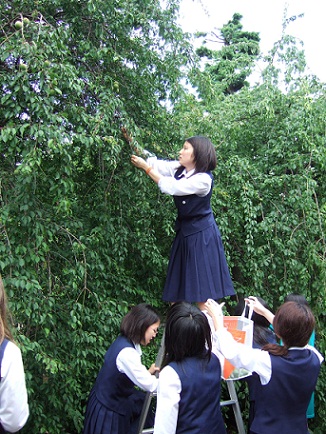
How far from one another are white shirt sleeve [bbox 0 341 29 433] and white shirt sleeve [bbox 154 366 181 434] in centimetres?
61

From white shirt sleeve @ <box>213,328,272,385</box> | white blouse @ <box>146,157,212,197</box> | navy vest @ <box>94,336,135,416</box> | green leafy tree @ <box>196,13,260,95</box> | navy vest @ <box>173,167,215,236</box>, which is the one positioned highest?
green leafy tree @ <box>196,13,260,95</box>

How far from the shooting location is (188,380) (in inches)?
90.9

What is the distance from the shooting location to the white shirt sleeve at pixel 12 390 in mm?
1828

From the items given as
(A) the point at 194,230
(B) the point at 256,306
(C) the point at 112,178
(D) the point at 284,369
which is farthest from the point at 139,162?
(D) the point at 284,369

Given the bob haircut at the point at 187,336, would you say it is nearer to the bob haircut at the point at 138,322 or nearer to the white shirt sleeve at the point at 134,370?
the white shirt sleeve at the point at 134,370

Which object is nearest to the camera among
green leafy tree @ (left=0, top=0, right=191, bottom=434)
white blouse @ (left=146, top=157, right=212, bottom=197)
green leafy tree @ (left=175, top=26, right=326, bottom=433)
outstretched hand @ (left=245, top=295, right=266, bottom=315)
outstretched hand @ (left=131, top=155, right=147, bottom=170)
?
green leafy tree @ (left=0, top=0, right=191, bottom=434)

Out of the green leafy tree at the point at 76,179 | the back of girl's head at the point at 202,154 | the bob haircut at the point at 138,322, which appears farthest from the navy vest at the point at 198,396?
the back of girl's head at the point at 202,154

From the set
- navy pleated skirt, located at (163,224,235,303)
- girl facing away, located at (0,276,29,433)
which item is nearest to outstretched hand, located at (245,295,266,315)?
navy pleated skirt, located at (163,224,235,303)

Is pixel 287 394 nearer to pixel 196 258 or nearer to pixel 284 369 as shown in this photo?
pixel 284 369

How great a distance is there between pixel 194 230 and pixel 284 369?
109 centimetres

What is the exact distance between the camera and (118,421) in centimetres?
295

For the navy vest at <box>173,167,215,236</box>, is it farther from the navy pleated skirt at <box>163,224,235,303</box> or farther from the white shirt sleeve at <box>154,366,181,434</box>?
the white shirt sleeve at <box>154,366,181,434</box>

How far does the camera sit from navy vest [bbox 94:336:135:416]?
292 centimetres

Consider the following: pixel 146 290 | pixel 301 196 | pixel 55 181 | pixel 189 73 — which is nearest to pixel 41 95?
pixel 55 181
